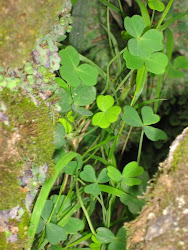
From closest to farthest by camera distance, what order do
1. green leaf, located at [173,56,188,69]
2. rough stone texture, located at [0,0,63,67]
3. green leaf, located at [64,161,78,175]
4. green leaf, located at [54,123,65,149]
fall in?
1. rough stone texture, located at [0,0,63,67]
2. green leaf, located at [54,123,65,149]
3. green leaf, located at [64,161,78,175]
4. green leaf, located at [173,56,188,69]

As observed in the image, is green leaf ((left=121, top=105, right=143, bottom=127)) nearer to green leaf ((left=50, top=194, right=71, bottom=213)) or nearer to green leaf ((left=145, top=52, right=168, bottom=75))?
green leaf ((left=145, top=52, right=168, bottom=75))

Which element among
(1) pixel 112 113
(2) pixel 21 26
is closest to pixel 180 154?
(1) pixel 112 113

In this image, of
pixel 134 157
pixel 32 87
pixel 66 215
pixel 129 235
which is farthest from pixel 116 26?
pixel 129 235

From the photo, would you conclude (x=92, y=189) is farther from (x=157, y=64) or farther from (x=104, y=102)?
(x=157, y=64)

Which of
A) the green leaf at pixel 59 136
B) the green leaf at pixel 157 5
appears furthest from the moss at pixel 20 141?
the green leaf at pixel 157 5

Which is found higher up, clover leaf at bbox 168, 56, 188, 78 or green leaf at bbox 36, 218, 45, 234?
clover leaf at bbox 168, 56, 188, 78

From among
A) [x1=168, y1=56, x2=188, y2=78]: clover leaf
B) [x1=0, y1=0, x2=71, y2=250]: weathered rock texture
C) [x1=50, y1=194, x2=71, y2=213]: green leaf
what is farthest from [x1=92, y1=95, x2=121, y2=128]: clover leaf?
[x1=168, y1=56, x2=188, y2=78]: clover leaf

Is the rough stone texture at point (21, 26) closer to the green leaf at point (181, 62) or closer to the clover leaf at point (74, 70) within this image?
the clover leaf at point (74, 70)
